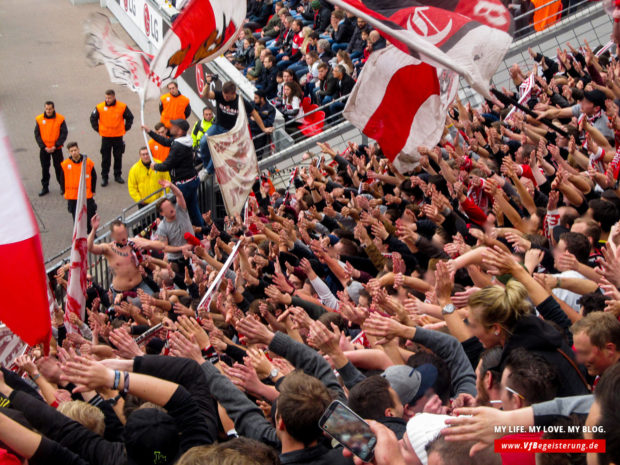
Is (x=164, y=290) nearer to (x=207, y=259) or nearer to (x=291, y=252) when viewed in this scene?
(x=207, y=259)

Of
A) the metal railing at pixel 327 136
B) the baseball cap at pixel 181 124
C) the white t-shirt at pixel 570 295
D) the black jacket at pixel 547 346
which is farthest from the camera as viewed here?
the baseball cap at pixel 181 124

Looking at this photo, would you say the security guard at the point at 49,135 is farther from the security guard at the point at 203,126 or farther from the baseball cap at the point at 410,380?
the baseball cap at the point at 410,380

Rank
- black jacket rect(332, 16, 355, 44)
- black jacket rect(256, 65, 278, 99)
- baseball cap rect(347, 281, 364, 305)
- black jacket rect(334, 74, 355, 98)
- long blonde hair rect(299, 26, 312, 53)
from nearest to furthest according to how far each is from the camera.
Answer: baseball cap rect(347, 281, 364, 305)
black jacket rect(334, 74, 355, 98)
black jacket rect(256, 65, 278, 99)
black jacket rect(332, 16, 355, 44)
long blonde hair rect(299, 26, 312, 53)

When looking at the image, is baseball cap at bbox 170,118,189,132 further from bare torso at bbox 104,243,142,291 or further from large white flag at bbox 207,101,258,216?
bare torso at bbox 104,243,142,291

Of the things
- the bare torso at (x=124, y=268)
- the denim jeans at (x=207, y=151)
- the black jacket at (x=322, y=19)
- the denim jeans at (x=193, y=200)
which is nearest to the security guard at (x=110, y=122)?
the denim jeans at (x=207, y=151)

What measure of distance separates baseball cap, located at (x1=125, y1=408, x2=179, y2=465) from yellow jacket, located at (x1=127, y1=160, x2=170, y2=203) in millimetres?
9161

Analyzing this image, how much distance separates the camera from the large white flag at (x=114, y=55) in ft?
38.3

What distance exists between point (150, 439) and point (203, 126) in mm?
10288

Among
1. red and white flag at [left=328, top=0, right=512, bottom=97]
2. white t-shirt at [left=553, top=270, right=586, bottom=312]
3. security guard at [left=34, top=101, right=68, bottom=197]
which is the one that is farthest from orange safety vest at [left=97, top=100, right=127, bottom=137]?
white t-shirt at [left=553, top=270, right=586, bottom=312]

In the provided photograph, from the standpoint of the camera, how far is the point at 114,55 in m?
11.8

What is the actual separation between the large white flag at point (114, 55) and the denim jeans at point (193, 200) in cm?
157

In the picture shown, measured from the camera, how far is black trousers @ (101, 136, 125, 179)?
48.6 feet

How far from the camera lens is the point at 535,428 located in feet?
10.2

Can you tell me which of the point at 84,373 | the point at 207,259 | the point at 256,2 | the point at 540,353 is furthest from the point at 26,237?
the point at 256,2
